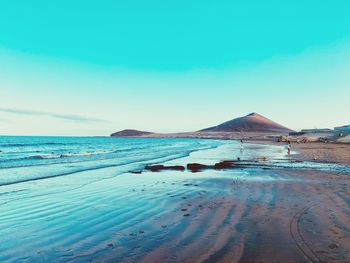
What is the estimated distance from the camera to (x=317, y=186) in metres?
11.2

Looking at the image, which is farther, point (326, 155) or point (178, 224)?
point (326, 155)

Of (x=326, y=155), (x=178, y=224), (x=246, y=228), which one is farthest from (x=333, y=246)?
(x=326, y=155)

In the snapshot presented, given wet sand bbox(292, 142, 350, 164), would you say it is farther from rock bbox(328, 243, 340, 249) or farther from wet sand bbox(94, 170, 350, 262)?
rock bbox(328, 243, 340, 249)

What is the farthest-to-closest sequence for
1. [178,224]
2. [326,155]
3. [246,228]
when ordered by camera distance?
[326,155]
[178,224]
[246,228]

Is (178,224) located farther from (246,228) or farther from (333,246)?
(333,246)

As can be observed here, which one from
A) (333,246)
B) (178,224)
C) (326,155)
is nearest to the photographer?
(333,246)

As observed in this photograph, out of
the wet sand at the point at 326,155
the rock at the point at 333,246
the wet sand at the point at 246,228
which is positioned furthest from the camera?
the wet sand at the point at 326,155

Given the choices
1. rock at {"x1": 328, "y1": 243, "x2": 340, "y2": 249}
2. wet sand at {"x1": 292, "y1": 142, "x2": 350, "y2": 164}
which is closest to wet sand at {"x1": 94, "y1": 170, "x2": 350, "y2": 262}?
rock at {"x1": 328, "y1": 243, "x2": 340, "y2": 249}

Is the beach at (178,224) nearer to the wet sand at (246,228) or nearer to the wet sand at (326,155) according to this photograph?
the wet sand at (246,228)

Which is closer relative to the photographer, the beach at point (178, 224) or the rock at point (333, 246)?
the beach at point (178, 224)

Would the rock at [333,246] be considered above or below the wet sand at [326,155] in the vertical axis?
above

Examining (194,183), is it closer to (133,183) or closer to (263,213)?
(133,183)

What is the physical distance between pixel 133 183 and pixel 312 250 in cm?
918

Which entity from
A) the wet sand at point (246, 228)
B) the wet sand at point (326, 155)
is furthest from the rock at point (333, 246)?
the wet sand at point (326, 155)
